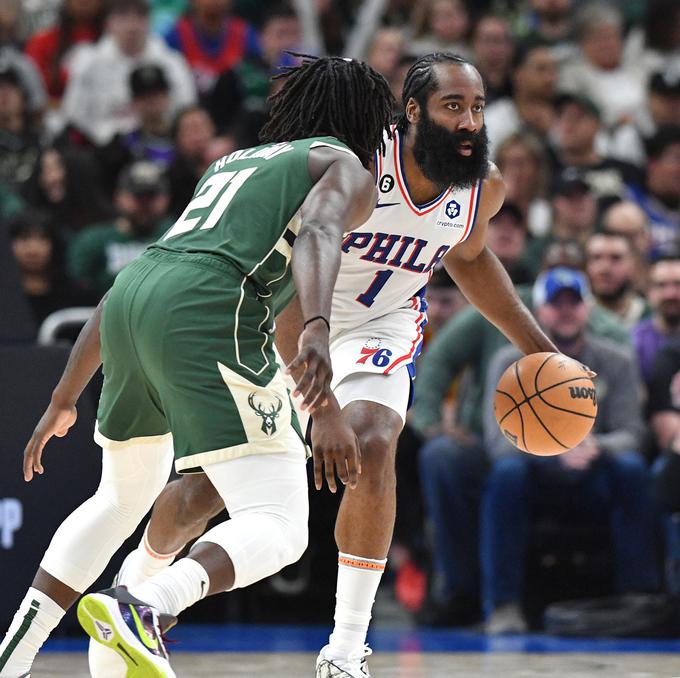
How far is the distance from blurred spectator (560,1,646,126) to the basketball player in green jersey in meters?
7.54

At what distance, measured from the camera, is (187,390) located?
383 cm

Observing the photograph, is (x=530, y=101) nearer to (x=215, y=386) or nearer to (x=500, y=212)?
(x=500, y=212)

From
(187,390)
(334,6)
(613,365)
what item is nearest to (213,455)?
(187,390)

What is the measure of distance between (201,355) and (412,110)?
1.73 meters

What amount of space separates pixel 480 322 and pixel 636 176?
323 cm

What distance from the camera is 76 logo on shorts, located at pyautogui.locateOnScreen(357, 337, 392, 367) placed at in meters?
5.02

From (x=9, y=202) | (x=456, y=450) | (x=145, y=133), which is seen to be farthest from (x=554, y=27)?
(x=456, y=450)

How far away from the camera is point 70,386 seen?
436 cm

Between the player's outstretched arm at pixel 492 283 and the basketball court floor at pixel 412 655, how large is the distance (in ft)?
4.24

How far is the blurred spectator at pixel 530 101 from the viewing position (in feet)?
34.8

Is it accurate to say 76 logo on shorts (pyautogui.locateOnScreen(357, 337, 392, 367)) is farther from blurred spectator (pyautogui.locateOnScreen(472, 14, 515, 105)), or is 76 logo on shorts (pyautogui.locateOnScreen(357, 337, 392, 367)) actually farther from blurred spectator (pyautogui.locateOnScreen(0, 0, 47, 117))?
blurred spectator (pyautogui.locateOnScreen(472, 14, 515, 105))

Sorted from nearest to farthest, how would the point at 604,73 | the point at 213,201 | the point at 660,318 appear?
the point at 213,201, the point at 660,318, the point at 604,73

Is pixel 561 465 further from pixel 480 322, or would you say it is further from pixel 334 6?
pixel 334 6

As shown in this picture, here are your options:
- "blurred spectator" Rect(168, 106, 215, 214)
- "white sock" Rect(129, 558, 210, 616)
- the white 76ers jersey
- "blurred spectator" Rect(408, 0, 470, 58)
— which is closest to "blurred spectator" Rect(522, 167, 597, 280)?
"blurred spectator" Rect(408, 0, 470, 58)
